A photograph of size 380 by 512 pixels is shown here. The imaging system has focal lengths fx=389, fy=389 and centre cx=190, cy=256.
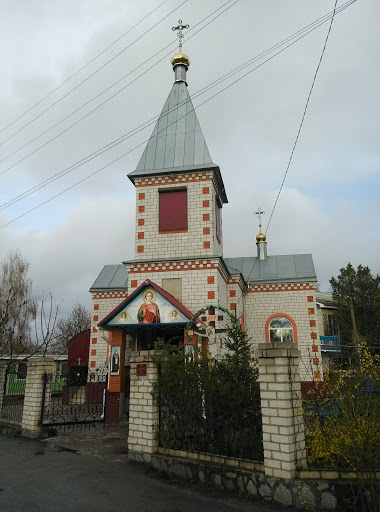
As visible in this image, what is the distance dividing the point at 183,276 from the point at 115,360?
3.97m

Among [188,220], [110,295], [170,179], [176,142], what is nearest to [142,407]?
[188,220]

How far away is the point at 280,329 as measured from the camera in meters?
19.2

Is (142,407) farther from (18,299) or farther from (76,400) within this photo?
(18,299)

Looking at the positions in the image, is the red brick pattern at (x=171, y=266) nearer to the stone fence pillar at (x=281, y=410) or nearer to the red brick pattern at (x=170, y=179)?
the red brick pattern at (x=170, y=179)

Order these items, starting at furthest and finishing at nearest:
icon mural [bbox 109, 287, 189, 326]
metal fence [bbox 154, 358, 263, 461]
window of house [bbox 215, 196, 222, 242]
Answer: window of house [bbox 215, 196, 222, 242]
icon mural [bbox 109, 287, 189, 326]
metal fence [bbox 154, 358, 263, 461]

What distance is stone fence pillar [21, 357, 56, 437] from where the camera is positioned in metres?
10.7

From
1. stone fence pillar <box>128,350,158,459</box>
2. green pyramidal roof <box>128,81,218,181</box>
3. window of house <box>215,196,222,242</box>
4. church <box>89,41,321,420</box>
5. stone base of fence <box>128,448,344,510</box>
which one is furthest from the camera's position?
window of house <box>215,196,222,242</box>

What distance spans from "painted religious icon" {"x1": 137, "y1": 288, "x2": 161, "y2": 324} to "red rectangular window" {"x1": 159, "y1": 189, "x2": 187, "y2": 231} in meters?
3.22

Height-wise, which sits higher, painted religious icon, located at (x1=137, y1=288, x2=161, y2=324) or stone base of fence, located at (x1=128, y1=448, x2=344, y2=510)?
painted religious icon, located at (x1=137, y1=288, x2=161, y2=324)

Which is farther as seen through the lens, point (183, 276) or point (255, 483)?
point (183, 276)

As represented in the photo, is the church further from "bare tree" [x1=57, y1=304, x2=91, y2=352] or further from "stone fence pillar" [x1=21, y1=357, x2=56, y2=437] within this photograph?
"bare tree" [x1=57, y1=304, x2=91, y2=352]

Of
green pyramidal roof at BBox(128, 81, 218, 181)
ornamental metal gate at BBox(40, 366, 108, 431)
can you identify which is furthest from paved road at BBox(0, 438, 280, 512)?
green pyramidal roof at BBox(128, 81, 218, 181)

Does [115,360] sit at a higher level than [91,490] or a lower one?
higher

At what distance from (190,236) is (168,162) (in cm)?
347
